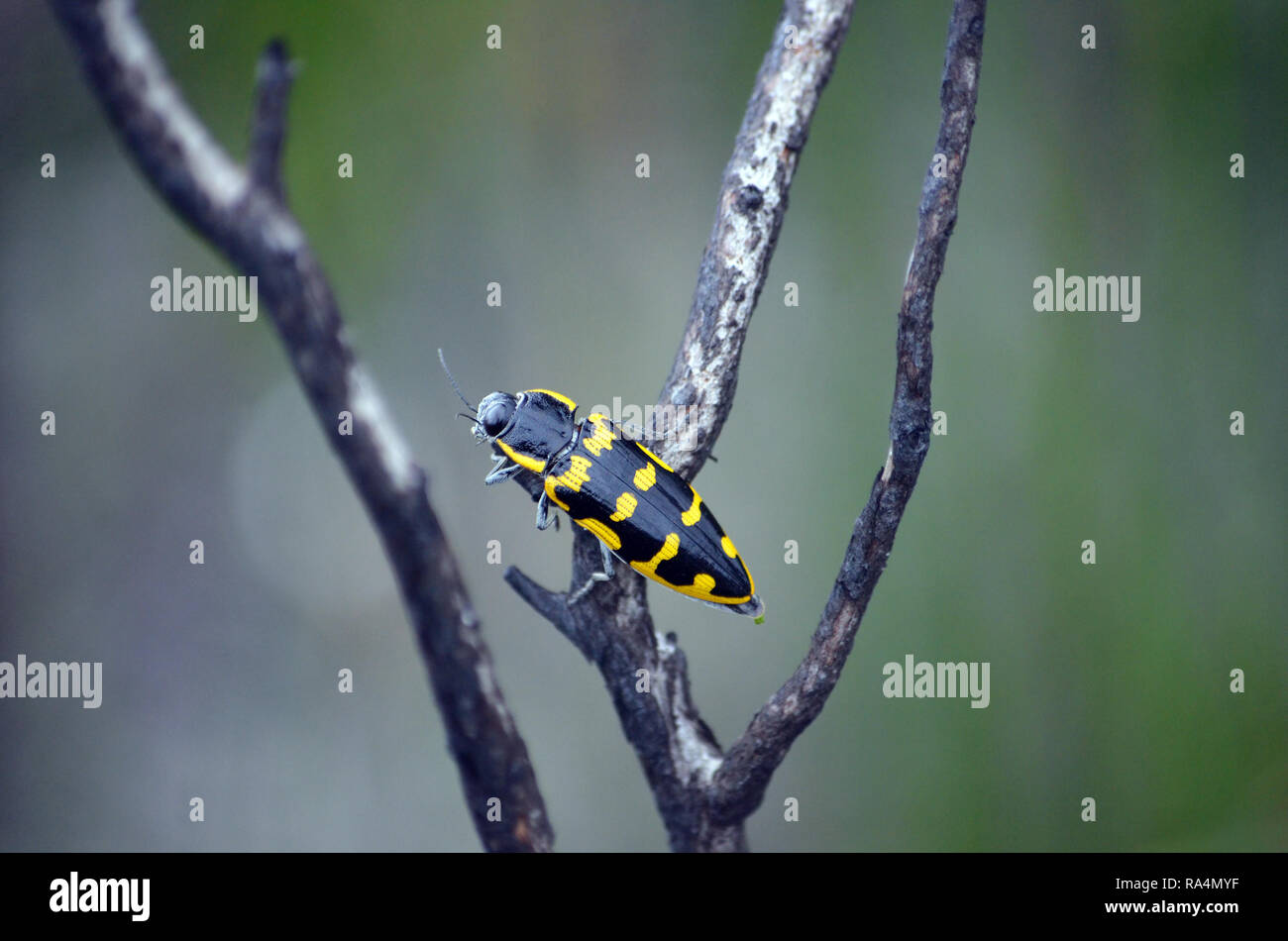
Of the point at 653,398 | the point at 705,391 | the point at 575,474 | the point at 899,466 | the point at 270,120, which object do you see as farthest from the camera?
the point at 653,398

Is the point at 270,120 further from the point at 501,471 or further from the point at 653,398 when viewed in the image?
the point at 653,398

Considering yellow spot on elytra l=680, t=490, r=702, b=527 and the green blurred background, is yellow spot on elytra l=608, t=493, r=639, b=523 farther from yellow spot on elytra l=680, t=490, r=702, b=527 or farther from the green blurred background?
the green blurred background

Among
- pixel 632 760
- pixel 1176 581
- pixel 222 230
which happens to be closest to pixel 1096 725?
pixel 1176 581

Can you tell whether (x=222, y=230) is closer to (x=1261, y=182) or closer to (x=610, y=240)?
(x=610, y=240)

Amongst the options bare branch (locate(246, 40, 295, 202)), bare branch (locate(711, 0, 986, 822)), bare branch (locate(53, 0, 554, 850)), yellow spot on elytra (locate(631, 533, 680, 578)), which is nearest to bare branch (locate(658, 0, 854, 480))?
yellow spot on elytra (locate(631, 533, 680, 578))

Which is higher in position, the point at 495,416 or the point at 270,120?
the point at 270,120

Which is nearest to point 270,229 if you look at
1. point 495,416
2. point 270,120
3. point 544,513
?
point 270,120

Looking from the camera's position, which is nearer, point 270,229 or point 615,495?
point 270,229
